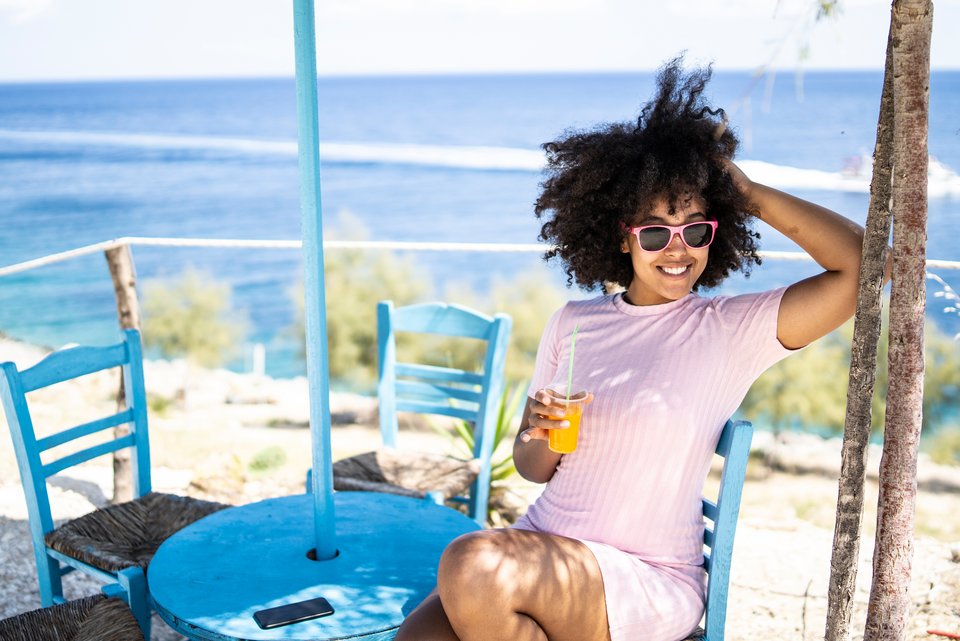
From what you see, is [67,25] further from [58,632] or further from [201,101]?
[58,632]

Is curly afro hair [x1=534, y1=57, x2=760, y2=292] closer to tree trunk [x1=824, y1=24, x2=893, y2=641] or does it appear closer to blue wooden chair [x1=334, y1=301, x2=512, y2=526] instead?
tree trunk [x1=824, y1=24, x2=893, y2=641]

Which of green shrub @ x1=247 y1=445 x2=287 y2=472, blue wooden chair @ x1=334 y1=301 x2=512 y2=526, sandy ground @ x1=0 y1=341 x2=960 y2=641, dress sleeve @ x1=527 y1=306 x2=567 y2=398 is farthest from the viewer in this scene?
green shrub @ x1=247 y1=445 x2=287 y2=472

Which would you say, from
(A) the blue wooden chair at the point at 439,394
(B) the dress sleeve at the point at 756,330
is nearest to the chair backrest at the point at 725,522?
(B) the dress sleeve at the point at 756,330

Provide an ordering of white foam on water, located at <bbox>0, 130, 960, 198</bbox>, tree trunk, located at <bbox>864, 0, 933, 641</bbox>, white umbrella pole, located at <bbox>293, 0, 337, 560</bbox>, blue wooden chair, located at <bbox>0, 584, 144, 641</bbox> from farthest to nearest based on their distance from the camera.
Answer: white foam on water, located at <bbox>0, 130, 960, 198</bbox> < blue wooden chair, located at <bbox>0, 584, 144, 641</bbox> < white umbrella pole, located at <bbox>293, 0, 337, 560</bbox> < tree trunk, located at <bbox>864, 0, 933, 641</bbox>

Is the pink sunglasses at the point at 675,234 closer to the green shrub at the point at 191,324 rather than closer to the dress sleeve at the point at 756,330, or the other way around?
the dress sleeve at the point at 756,330

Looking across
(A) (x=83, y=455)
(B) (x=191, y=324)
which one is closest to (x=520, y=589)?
(A) (x=83, y=455)

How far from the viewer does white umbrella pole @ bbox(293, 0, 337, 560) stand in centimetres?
186

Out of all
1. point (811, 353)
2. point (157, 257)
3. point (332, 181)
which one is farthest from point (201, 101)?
point (811, 353)

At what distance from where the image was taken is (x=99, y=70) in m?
73.9

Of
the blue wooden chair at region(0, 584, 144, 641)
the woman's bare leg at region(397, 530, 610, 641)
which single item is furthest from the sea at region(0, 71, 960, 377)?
the blue wooden chair at region(0, 584, 144, 641)

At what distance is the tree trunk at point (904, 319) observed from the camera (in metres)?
1.59

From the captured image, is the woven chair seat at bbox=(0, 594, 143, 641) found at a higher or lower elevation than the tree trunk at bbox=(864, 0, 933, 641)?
lower

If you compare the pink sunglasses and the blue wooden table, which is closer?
the blue wooden table

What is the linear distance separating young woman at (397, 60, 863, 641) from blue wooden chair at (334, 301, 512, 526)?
1.07 m
